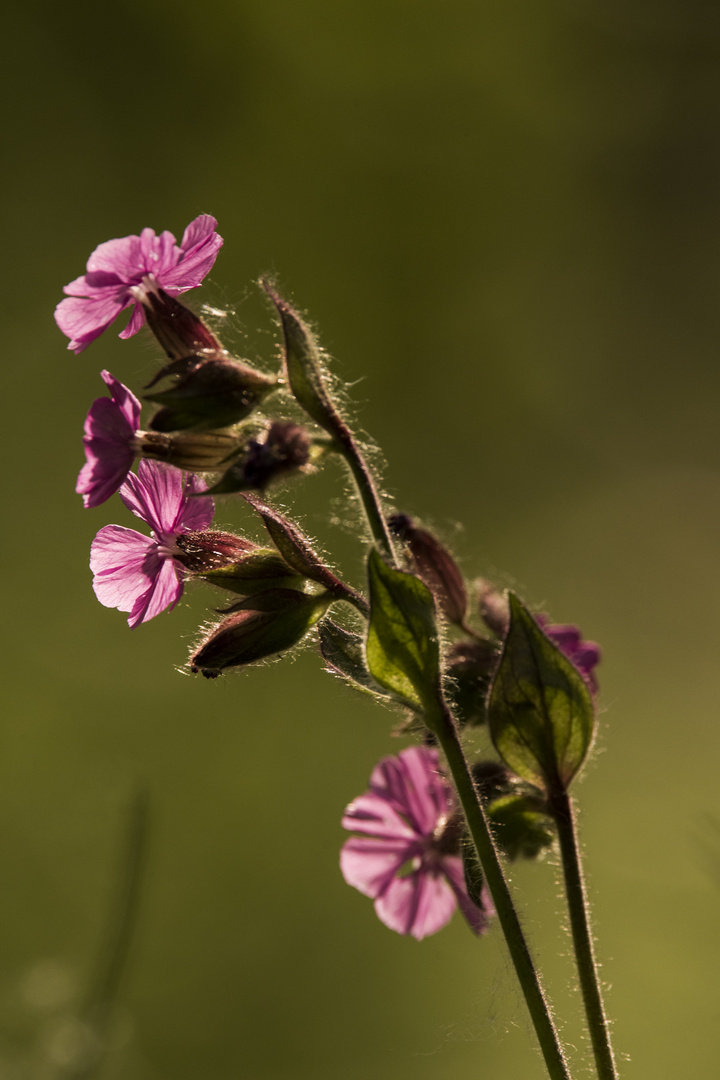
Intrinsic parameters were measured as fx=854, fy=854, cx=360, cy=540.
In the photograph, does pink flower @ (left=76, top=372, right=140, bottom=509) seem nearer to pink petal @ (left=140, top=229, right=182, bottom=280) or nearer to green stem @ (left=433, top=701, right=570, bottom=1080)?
pink petal @ (left=140, top=229, right=182, bottom=280)

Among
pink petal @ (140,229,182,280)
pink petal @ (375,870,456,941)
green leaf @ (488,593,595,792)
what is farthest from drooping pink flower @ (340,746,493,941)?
pink petal @ (140,229,182,280)

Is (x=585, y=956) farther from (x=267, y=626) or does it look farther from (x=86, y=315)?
(x=86, y=315)

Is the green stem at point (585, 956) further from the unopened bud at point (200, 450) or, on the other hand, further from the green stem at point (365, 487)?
the unopened bud at point (200, 450)

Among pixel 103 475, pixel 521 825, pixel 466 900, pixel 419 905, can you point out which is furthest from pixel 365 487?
pixel 419 905

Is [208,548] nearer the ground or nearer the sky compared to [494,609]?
nearer the ground

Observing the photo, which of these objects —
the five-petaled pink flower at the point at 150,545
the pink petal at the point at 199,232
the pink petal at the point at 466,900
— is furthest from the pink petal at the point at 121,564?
the pink petal at the point at 466,900
